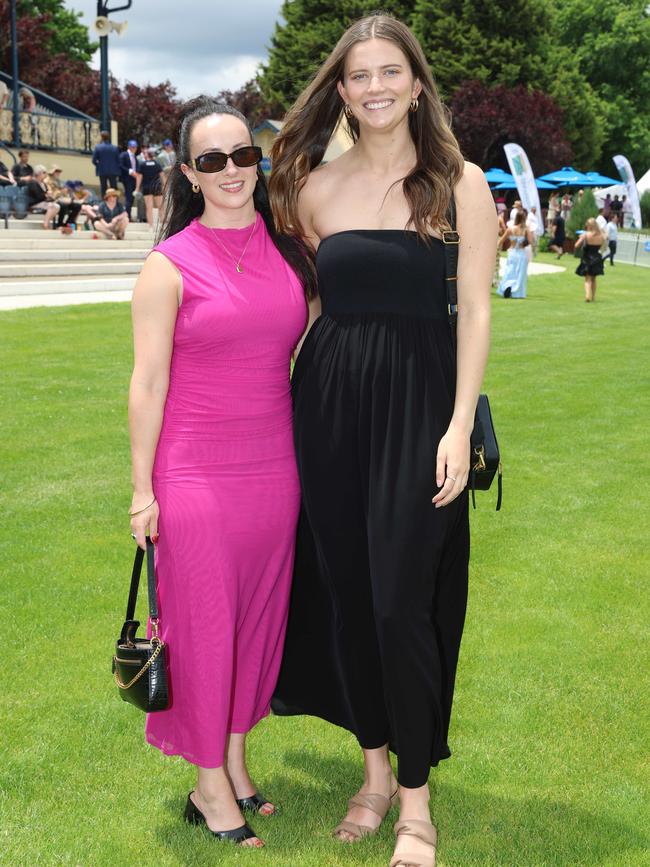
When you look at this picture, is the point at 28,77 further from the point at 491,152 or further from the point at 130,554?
the point at 130,554

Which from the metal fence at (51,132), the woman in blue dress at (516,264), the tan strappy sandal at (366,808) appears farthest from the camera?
the metal fence at (51,132)

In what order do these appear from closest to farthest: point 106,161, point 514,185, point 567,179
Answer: point 106,161 → point 514,185 → point 567,179

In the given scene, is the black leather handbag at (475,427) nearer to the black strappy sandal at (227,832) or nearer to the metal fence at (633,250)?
the black strappy sandal at (227,832)

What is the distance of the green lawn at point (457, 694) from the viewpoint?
3.08m

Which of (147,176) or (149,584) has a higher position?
(147,176)

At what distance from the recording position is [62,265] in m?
19.2

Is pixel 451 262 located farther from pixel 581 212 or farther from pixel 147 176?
pixel 581 212

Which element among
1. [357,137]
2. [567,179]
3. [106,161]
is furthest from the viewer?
[567,179]

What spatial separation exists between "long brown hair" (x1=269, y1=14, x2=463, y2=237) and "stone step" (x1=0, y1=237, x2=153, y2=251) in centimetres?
1715

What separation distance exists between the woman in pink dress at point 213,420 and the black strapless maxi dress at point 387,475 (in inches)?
4.8

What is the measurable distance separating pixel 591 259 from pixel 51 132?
19.3 metres

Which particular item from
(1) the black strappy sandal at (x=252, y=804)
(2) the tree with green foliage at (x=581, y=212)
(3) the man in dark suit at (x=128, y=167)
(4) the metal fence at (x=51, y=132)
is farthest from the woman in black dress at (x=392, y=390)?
(2) the tree with green foliage at (x=581, y=212)

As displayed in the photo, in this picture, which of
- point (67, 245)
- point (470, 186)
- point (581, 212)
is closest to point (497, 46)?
point (581, 212)

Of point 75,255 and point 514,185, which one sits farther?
point 514,185
